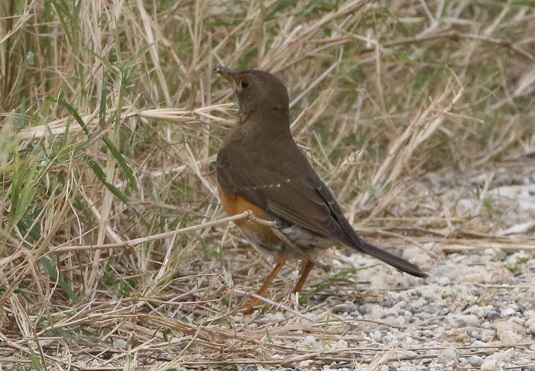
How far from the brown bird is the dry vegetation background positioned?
0.59 feet

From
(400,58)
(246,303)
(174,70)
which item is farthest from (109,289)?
(400,58)

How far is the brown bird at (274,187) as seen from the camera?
5.29 meters

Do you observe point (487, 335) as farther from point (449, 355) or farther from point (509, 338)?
point (449, 355)

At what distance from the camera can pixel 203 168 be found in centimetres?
602

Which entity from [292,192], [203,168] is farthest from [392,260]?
[203,168]

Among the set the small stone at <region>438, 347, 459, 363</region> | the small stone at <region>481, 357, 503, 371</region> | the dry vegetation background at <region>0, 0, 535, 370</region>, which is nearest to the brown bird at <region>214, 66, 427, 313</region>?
the dry vegetation background at <region>0, 0, 535, 370</region>

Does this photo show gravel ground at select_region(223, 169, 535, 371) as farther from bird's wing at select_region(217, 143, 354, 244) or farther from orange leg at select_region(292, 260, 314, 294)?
bird's wing at select_region(217, 143, 354, 244)

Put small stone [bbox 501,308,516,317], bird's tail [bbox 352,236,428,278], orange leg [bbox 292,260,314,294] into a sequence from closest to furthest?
1. small stone [bbox 501,308,516,317]
2. bird's tail [bbox 352,236,428,278]
3. orange leg [bbox 292,260,314,294]

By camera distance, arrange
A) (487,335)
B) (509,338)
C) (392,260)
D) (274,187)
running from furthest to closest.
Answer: (274,187), (392,260), (487,335), (509,338)

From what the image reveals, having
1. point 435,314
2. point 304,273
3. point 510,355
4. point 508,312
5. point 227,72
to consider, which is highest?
point 227,72

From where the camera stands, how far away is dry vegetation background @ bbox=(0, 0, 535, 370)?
168 inches

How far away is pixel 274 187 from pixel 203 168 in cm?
64

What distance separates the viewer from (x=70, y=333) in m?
4.32

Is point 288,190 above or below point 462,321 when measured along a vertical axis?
above
